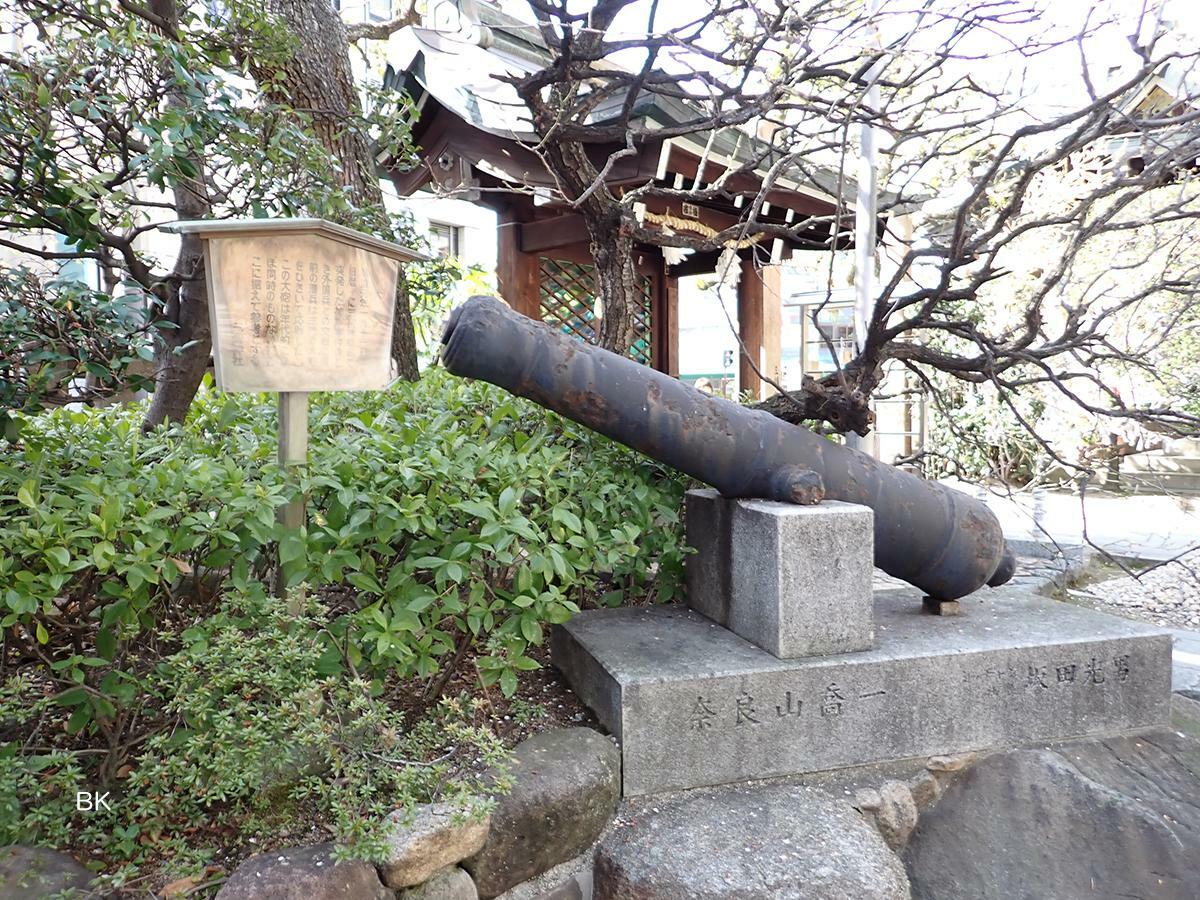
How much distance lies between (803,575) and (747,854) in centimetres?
108

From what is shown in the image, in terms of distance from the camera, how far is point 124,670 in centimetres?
254

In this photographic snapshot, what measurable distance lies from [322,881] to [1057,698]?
310 cm

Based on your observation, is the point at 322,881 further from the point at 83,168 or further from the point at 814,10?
the point at 814,10

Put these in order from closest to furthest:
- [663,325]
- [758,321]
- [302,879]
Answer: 1. [302,879]
2. [663,325]
3. [758,321]

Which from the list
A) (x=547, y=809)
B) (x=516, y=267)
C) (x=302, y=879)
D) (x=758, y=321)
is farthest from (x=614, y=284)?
(x=758, y=321)

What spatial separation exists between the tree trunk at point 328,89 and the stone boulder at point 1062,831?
407 cm

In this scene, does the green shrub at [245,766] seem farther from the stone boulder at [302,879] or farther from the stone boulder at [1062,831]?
the stone boulder at [1062,831]

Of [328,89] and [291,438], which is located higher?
[328,89]

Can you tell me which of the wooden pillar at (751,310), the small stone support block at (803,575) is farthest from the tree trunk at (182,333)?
the wooden pillar at (751,310)

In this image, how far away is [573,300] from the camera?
9047 millimetres

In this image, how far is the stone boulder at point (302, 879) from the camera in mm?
2037

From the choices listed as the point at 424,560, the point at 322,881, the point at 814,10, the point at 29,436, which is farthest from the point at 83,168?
the point at 814,10

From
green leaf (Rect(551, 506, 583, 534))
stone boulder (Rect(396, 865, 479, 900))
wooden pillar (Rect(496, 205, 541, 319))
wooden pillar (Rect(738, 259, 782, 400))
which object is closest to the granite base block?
green leaf (Rect(551, 506, 583, 534))

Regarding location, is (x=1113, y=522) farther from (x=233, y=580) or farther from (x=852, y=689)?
(x=233, y=580)
